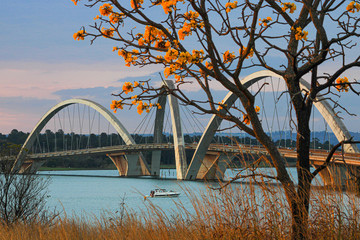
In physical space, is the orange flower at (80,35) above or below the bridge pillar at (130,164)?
above

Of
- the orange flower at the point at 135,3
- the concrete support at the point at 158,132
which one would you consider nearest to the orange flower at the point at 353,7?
the orange flower at the point at 135,3

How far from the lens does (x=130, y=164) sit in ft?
294

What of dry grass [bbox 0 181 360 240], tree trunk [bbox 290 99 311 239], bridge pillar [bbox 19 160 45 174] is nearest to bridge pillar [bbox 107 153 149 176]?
bridge pillar [bbox 19 160 45 174]

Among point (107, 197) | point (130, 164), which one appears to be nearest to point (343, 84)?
point (107, 197)

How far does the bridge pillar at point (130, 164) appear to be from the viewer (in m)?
88.6

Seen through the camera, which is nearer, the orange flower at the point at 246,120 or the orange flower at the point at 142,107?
the orange flower at the point at 142,107

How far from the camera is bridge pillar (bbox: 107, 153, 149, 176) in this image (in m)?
88.6

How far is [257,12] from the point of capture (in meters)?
6.62

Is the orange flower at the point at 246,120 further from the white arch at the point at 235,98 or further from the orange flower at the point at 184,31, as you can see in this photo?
the white arch at the point at 235,98

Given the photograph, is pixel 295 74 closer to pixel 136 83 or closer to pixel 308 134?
pixel 308 134

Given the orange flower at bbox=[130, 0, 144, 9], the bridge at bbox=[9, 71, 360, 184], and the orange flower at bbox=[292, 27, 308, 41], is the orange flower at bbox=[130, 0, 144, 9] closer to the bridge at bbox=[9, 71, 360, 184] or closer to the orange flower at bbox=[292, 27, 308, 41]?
the orange flower at bbox=[292, 27, 308, 41]

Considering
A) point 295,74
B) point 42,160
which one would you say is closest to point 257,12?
point 295,74

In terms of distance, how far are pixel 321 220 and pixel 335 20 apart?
2.81m

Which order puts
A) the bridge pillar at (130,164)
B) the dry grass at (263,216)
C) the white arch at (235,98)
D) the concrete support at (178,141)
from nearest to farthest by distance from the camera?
the dry grass at (263,216) < the white arch at (235,98) < the concrete support at (178,141) < the bridge pillar at (130,164)
